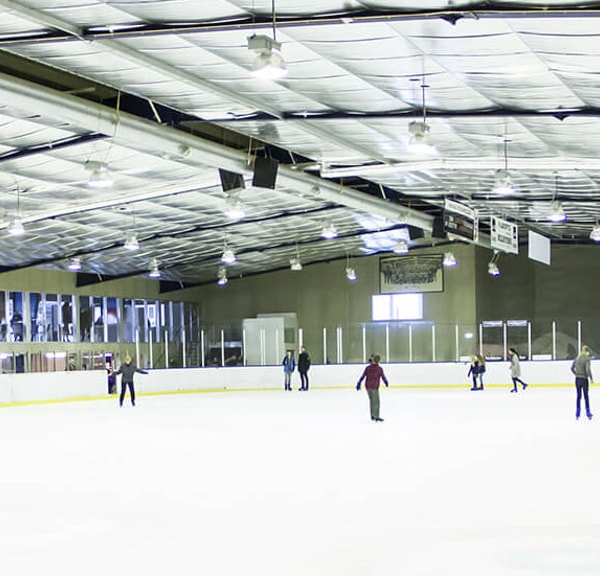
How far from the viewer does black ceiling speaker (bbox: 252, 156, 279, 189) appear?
18406 mm

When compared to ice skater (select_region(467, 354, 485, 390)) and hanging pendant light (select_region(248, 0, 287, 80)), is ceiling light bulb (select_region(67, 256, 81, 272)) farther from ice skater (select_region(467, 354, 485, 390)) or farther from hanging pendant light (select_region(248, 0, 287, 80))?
hanging pendant light (select_region(248, 0, 287, 80))

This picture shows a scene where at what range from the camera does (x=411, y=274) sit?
137 ft

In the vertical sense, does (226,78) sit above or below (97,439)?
above

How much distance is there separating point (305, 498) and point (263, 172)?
9.86 meters

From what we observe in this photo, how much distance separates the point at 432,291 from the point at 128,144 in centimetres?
2424

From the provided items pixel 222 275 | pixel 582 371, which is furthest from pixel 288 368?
pixel 582 371

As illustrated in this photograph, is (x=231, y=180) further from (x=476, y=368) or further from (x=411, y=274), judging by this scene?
(x=411, y=274)

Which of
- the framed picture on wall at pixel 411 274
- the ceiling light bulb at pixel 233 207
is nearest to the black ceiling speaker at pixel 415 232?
the framed picture on wall at pixel 411 274

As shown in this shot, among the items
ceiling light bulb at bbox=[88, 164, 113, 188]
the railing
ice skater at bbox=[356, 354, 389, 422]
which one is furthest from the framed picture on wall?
ceiling light bulb at bbox=[88, 164, 113, 188]

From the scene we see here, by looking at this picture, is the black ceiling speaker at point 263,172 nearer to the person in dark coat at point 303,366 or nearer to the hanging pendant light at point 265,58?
the hanging pendant light at point 265,58

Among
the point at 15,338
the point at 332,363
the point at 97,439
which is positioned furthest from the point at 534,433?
the point at 15,338

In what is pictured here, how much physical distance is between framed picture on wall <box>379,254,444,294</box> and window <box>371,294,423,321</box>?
250 millimetres

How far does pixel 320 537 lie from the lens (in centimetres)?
753

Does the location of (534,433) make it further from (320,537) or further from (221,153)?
(320,537)
